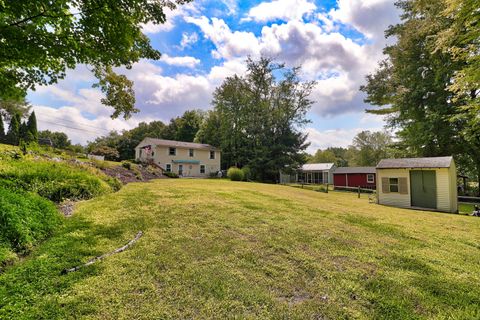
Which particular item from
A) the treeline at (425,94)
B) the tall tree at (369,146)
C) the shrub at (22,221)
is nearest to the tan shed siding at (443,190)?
the treeline at (425,94)

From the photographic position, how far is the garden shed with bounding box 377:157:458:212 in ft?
Result: 38.6

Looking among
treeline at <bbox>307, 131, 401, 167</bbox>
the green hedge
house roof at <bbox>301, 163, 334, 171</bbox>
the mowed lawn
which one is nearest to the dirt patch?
the green hedge

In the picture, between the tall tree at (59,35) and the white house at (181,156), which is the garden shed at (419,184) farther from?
the white house at (181,156)

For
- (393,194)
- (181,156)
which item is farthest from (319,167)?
(393,194)

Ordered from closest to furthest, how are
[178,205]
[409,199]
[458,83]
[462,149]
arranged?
[178,205], [458,83], [409,199], [462,149]

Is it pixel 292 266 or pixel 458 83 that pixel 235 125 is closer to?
pixel 458 83

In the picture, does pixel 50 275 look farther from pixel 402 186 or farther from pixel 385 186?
pixel 385 186

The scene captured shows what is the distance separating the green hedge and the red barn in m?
29.7

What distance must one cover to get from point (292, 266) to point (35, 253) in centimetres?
398

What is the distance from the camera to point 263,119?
31.5 m

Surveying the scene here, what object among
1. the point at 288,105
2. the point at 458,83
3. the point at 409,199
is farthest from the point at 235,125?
the point at 458,83

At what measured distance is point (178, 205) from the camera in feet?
22.5

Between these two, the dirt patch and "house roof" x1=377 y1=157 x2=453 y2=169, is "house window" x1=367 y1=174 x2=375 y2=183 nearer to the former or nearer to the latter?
"house roof" x1=377 y1=157 x2=453 y2=169

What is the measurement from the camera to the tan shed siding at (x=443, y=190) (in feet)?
38.3
